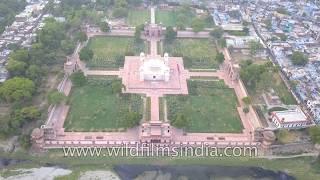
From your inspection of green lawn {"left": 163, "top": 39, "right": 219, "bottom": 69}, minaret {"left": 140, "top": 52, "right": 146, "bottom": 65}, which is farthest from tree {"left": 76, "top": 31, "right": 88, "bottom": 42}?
green lawn {"left": 163, "top": 39, "right": 219, "bottom": 69}

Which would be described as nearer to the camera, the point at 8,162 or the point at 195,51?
the point at 8,162

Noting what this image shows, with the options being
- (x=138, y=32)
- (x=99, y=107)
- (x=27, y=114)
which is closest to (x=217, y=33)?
(x=138, y=32)

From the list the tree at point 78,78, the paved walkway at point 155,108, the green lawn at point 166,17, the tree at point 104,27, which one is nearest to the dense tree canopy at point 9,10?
the tree at point 104,27

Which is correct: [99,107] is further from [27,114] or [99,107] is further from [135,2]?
[135,2]

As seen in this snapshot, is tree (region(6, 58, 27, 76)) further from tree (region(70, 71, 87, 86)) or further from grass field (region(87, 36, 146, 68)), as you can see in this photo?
grass field (region(87, 36, 146, 68))

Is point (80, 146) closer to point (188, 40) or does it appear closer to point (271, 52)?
point (188, 40)
